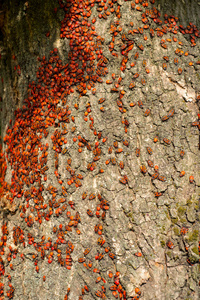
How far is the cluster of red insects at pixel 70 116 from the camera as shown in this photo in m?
2.93

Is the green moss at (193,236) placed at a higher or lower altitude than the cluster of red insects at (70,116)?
lower

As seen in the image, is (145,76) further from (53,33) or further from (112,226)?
(112,226)

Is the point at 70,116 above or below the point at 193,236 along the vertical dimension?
above

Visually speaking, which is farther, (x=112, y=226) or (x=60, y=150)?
(x=60, y=150)

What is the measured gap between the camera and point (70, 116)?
310cm

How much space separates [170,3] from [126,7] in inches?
21.9

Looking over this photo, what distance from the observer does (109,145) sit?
9.72 feet

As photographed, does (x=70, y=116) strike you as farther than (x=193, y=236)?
Yes

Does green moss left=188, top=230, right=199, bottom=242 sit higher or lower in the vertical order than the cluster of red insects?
lower

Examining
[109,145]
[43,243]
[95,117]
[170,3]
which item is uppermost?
[170,3]

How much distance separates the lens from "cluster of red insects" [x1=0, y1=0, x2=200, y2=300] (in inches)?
115

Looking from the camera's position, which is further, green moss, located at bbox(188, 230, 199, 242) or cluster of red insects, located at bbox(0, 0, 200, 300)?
cluster of red insects, located at bbox(0, 0, 200, 300)

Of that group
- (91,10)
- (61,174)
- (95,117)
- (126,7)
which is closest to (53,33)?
(91,10)

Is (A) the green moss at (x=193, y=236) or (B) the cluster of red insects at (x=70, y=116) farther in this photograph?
(B) the cluster of red insects at (x=70, y=116)
